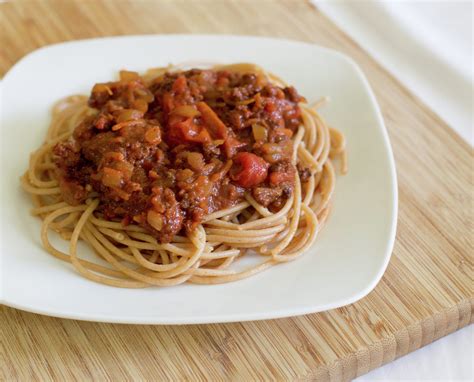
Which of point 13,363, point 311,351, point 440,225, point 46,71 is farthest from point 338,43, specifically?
point 13,363

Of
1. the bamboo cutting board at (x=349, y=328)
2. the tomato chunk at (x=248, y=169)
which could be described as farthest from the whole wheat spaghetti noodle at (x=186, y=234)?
the bamboo cutting board at (x=349, y=328)

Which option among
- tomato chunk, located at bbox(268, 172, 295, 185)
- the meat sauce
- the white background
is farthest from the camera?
the white background

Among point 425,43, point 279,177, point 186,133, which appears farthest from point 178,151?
point 425,43

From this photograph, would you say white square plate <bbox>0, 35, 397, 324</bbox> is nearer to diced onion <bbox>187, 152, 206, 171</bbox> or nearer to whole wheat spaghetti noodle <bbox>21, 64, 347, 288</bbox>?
whole wheat spaghetti noodle <bbox>21, 64, 347, 288</bbox>

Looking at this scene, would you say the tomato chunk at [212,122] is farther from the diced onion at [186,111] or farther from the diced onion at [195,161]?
the diced onion at [195,161]

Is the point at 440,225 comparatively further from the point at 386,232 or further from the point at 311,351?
the point at 311,351

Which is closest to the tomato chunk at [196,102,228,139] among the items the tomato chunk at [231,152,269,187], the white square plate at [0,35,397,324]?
the tomato chunk at [231,152,269,187]
